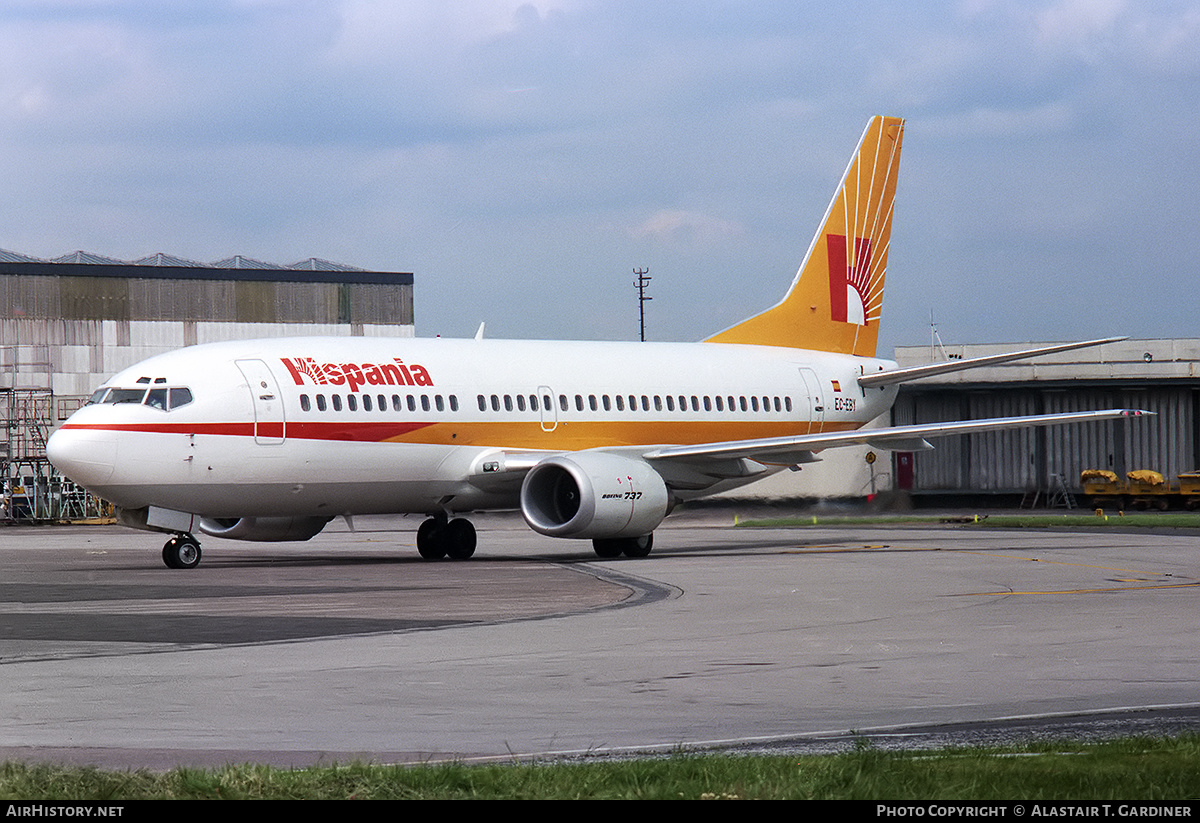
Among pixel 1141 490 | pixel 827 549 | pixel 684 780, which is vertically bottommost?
pixel 1141 490

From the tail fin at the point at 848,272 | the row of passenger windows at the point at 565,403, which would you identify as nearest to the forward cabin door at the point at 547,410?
the row of passenger windows at the point at 565,403

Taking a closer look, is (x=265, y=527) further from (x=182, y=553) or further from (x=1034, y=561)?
(x=1034, y=561)

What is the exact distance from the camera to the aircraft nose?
2545 cm

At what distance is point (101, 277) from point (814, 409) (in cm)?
4138

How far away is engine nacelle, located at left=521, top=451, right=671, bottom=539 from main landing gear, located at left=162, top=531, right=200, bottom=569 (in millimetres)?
5331

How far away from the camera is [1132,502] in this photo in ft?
169

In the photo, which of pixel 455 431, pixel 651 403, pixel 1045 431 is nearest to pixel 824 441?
pixel 651 403

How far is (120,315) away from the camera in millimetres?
68375

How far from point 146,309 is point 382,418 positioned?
43.6 meters

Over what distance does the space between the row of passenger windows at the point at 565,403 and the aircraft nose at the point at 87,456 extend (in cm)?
318

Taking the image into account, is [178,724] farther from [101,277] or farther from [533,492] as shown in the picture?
[101,277]

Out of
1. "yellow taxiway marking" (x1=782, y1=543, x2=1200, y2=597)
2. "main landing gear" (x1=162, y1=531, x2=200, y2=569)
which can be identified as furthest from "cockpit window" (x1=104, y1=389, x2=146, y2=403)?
"yellow taxiway marking" (x1=782, y1=543, x2=1200, y2=597)

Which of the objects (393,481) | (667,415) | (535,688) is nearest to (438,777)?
(535,688)

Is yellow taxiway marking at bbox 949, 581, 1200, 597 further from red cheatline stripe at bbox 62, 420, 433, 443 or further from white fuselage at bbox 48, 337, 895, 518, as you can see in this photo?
red cheatline stripe at bbox 62, 420, 433, 443
